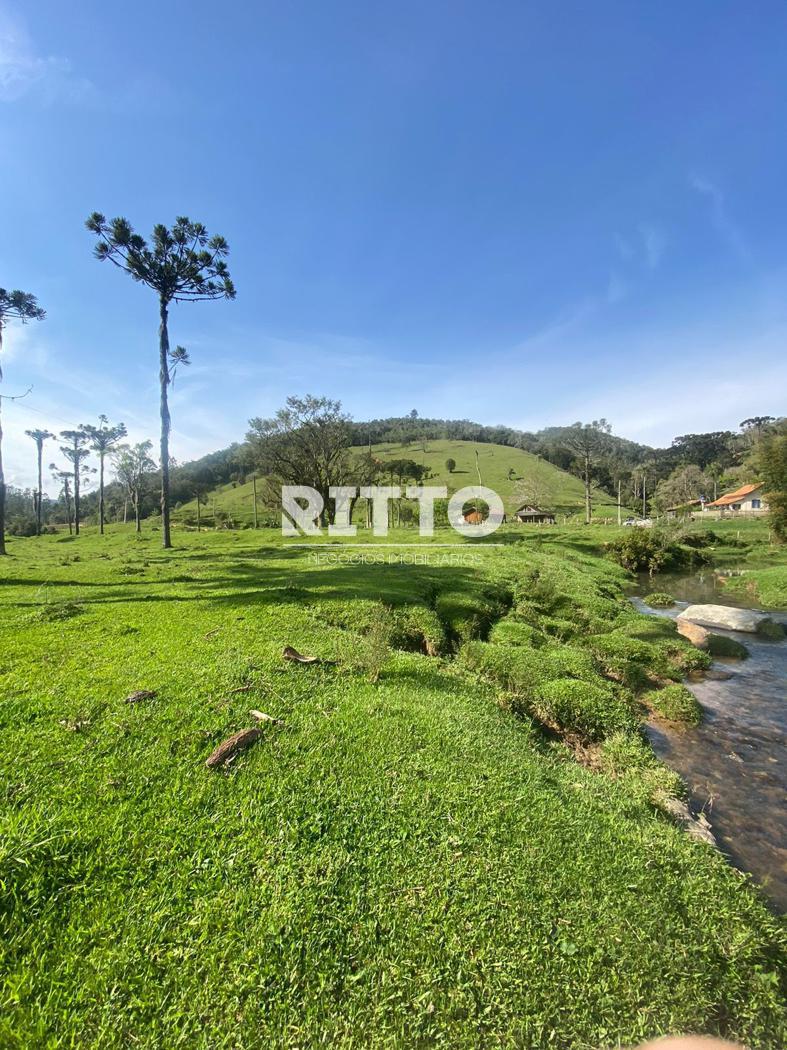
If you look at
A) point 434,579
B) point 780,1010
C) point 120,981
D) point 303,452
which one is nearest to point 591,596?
point 434,579

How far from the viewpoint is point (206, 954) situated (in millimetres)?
2895

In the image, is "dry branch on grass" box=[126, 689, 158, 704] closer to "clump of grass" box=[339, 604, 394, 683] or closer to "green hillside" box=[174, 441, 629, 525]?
"clump of grass" box=[339, 604, 394, 683]

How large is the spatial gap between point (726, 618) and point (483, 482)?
251ft

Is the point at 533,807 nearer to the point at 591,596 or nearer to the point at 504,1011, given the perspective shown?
the point at 504,1011

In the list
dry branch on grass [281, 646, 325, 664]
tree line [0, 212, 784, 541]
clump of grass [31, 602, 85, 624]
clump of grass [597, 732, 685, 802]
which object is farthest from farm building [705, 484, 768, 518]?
clump of grass [31, 602, 85, 624]

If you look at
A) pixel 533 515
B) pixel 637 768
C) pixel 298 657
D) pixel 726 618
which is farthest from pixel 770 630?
pixel 533 515

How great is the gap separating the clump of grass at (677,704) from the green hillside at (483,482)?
190 ft

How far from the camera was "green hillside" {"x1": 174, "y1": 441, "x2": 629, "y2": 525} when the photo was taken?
73.2m

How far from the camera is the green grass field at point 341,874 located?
2740 millimetres

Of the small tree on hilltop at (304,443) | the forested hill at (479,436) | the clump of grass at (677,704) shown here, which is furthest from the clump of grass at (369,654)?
Result: the forested hill at (479,436)

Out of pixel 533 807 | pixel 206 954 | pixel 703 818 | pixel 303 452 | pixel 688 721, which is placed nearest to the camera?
pixel 206 954

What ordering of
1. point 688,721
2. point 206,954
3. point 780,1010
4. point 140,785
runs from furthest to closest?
point 688,721 → point 140,785 → point 780,1010 → point 206,954

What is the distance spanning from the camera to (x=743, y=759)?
7.45 meters

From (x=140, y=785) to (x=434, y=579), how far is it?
12.7 metres
